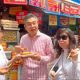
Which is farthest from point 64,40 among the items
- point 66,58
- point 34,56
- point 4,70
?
point 4,70

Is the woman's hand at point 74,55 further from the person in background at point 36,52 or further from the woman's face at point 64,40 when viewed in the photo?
the person in background at point 36,52

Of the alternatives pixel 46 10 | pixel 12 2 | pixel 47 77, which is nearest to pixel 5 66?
pixel 47 77

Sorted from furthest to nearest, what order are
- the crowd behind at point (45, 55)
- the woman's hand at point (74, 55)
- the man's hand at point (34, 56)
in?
1. the man's hand at point (34, 56)
2. the crowd behind at point (45, 55)
3. the woman's hand at point (74, 55)

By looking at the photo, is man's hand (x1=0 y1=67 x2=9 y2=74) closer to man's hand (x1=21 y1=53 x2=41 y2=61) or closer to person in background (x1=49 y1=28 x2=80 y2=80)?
man's hand (x1=21 y1=53 x2=41 y2=61)

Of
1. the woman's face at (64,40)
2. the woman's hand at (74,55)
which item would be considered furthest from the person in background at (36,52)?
the woman's hand at (74,55)

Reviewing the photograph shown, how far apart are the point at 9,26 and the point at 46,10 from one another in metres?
1.50

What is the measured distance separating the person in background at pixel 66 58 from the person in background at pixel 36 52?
0.26 meters

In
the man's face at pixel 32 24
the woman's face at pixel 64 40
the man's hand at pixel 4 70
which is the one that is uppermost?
the man's face at pixel 32 24

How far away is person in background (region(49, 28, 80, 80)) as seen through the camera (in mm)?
2972

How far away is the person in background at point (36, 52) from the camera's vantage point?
11.3 feet

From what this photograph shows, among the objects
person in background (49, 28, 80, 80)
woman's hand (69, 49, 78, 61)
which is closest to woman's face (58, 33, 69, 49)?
person in background (49, 28, 80, 80)

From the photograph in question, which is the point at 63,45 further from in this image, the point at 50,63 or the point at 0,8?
the point at 0,8

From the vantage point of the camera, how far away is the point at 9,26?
5.91 metres

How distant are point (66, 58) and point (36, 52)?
50cm
